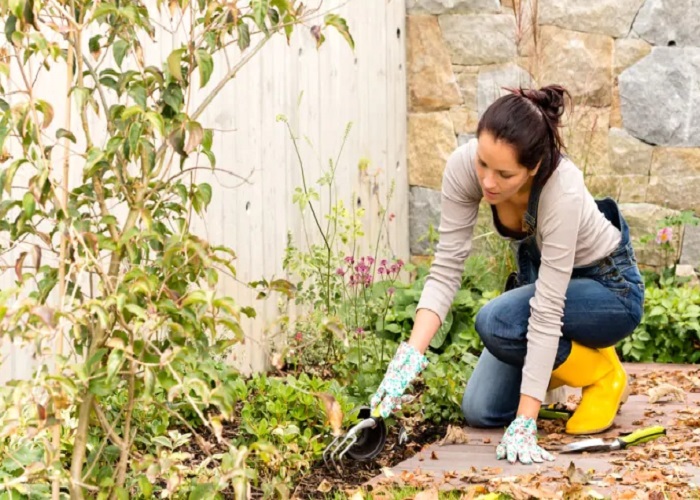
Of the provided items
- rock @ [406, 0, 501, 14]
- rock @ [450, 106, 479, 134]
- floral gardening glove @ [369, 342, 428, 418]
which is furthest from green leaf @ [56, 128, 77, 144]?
rock @ [406, 0, 501, 14]

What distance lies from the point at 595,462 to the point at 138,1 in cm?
186

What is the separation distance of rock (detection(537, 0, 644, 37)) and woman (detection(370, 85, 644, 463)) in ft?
8.16

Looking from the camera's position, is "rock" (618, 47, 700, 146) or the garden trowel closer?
the garden trowel

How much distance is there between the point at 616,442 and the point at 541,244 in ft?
2.18

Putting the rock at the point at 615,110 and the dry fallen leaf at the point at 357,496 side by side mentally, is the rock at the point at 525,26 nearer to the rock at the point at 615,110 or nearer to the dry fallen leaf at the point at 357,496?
the rock at the point at 615,110

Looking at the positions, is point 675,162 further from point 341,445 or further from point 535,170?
point 341,445

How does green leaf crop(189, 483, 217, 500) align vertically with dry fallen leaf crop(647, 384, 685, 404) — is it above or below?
above

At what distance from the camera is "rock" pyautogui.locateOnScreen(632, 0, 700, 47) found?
5934 millimetres

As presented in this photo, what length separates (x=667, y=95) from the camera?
19.5 ft

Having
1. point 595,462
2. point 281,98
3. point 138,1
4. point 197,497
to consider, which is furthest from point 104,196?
point 281,98

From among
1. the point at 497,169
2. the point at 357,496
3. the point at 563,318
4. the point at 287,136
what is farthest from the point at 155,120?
the point at 287,136

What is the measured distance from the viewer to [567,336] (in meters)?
3.67

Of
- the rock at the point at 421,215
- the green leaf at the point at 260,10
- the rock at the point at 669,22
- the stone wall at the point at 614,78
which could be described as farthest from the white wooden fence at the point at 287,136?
the rock at the point at 669,22

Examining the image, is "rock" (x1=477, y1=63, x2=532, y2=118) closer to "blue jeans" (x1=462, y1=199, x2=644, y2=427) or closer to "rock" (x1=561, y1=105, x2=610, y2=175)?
"rock" (x1=561, y1=105, x2=610, y2=175)
